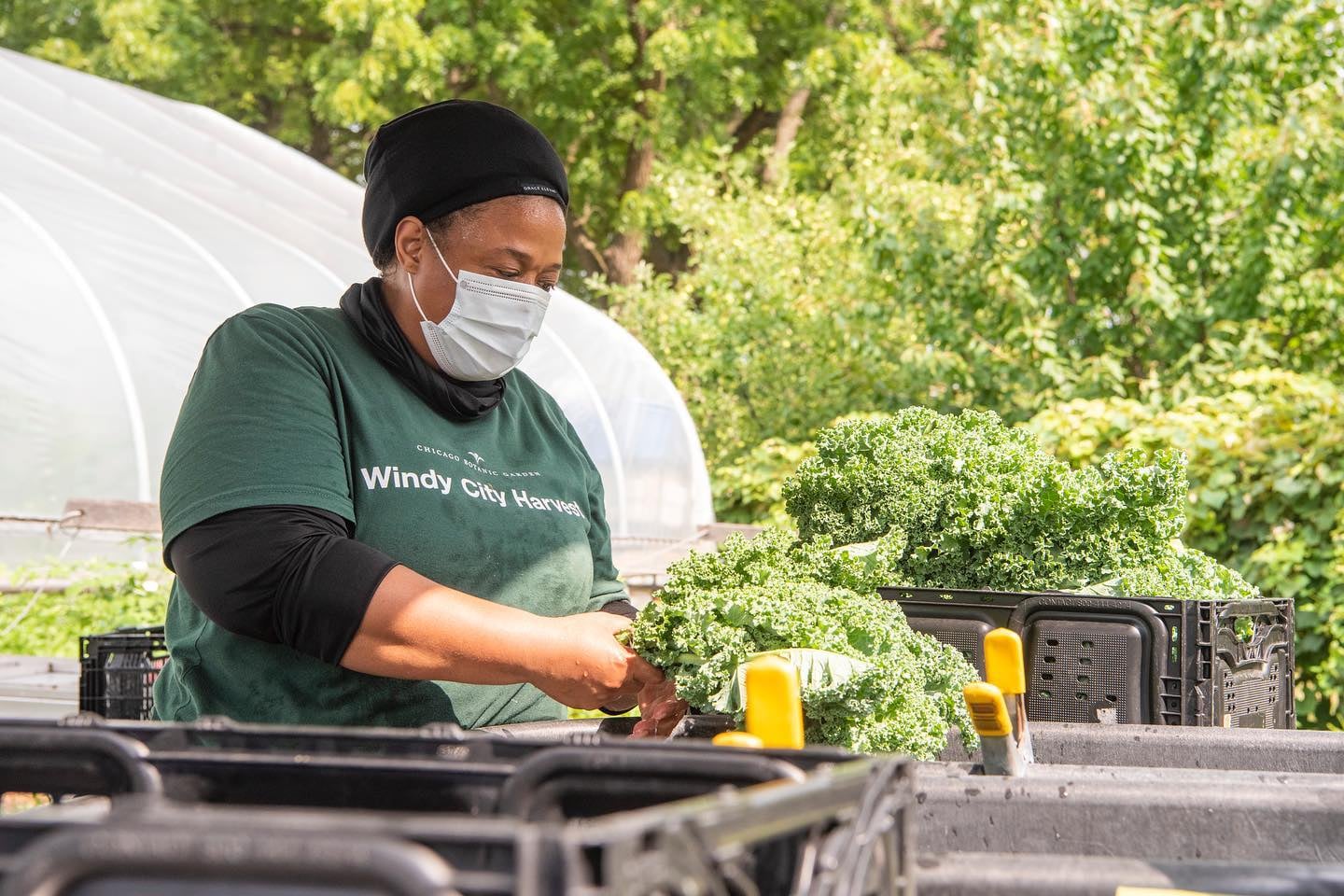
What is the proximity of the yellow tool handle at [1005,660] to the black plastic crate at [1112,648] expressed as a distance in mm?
1037

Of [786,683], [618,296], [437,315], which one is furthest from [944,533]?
[618,296]

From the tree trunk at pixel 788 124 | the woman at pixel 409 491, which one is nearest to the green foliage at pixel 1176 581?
the woman at pixel 409 491

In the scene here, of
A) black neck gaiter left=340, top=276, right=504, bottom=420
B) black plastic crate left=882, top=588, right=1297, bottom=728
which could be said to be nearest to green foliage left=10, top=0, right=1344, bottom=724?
black plastic crate left=882, top=588, right=1297, bottom=728

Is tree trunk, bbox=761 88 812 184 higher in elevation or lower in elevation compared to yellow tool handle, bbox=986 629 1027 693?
higher

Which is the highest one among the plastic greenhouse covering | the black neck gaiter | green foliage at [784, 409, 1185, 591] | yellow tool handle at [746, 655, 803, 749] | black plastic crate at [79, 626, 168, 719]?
the plastic greenhouse covering

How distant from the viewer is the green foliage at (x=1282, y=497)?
5.37 m

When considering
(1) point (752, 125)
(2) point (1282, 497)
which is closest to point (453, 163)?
(2) point (1282, 497)

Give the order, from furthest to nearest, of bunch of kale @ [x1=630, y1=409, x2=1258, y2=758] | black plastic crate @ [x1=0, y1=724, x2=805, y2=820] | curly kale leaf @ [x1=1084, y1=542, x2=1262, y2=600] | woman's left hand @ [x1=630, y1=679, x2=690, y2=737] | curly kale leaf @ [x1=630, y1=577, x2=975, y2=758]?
1. curly kale leaf @ [x1=1084, y1=542, x2=1262, y2=600]
2. woman's left hand @ [x1=630, y1=679, x2=690, y2=737]
3. bunch of kale @ [x1=630, y1=409, x2=1258, y2=758]
4. curly kale leaf @ [x1=630, y1=577, x2=975, y2=758]
5. black plastic crate @ [x1=0, y1=724, x2=805, y2=820]

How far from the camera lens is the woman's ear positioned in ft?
8.38

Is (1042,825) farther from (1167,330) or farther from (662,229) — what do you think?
(662,229)

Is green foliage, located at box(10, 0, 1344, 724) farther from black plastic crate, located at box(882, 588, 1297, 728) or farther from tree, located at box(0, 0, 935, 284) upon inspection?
black plastic crate, located at box(882, 588, 1297, 728)

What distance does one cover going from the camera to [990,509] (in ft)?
9.95

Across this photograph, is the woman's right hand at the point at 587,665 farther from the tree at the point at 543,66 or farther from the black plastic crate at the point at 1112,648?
the tree at the point at 543,66

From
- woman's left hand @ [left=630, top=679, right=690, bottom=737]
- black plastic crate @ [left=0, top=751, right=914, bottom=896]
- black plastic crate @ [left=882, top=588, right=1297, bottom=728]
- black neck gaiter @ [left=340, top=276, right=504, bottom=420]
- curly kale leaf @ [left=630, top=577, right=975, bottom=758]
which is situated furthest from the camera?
black plastic crate @ [left=882, top=588, right=1297, bottom=728]
